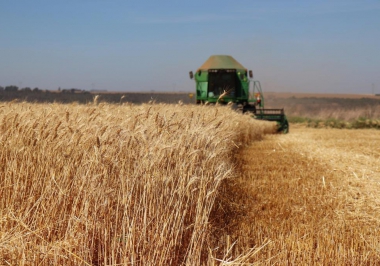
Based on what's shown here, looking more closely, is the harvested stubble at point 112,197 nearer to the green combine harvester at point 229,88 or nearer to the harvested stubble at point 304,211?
the harvested stubble at point 304,211

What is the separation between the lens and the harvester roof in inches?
869

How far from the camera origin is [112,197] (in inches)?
157

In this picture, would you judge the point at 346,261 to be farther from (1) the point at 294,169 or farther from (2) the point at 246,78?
(2) the point at 246,78

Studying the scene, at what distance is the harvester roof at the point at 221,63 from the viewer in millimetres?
22078

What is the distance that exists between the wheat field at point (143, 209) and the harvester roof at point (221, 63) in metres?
16.1

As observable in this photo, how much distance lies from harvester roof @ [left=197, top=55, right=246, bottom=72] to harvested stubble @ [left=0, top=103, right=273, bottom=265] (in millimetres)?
17515

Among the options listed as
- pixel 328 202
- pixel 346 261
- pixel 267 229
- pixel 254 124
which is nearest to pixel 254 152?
pixel 254 124

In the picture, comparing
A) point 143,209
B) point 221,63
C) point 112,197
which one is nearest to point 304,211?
point 143,209

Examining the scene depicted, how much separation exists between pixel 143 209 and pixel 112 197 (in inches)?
12.1

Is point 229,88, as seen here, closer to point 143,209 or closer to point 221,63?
point 221,63

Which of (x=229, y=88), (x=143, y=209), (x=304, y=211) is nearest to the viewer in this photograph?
(x=143, y=209)

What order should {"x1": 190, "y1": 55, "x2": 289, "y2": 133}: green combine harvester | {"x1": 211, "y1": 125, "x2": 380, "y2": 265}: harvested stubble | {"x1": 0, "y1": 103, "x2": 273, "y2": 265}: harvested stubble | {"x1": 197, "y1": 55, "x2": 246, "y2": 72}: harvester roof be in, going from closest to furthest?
{"x1": 0, "y1": 103, "x2": 273, "y2": 265}: harvested stubble, {"x1": 211, "y1": 125, "x2": 380, "y2": 265}: harvested stubble, {"x1": 190, "y1": 55, "x2": 289, "y2": 133}: green combine harvester, {"x1": 197, "y1": 55, "x2": 246, "y2": 72}: harvester roof

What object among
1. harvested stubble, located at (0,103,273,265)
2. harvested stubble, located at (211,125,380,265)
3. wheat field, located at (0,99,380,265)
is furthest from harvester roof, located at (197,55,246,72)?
harvested stubble, located at (0,103,273,265)

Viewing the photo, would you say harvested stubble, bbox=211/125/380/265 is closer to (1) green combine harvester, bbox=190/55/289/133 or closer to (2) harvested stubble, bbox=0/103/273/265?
(2) harvested stubble, bbox=0/103/273/265
